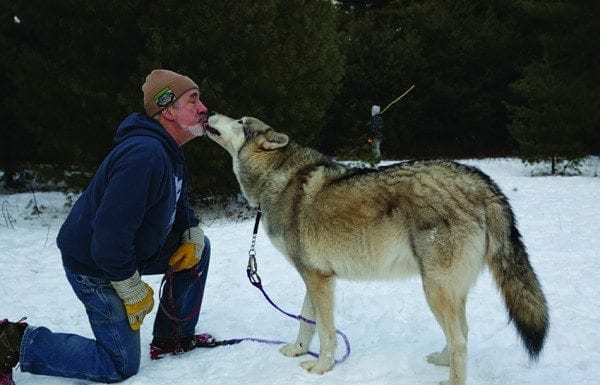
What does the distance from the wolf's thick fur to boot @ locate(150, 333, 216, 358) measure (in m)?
0.70

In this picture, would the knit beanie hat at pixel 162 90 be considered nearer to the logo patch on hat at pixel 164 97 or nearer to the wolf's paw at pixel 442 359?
the logo patch on hat at pixel 164 97

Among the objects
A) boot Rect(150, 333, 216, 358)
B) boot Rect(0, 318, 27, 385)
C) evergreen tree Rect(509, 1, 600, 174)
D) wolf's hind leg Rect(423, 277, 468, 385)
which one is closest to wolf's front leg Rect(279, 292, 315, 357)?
boot Rect(150, 333, 216, 358)

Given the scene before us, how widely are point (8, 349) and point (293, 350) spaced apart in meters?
1.79

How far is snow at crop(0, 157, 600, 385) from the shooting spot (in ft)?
10.2

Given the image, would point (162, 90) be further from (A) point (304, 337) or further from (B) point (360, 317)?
(B) point (360, 317)

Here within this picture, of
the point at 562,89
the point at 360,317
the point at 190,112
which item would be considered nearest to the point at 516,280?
the point at 360,317

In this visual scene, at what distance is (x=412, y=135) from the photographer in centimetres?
2081

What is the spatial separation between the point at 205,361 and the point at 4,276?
3388mm

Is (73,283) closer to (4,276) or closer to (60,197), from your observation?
(4,276)

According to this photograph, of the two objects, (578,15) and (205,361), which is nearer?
(205,361)

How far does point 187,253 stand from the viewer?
140 inches

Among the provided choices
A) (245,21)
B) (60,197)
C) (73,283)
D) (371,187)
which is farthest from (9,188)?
(371,187)

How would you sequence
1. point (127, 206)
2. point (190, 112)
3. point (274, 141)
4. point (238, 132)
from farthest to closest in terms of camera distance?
1. point (238, 132)
2. point (274, 141)
3. point (190, 112)
4. point (127, 206)

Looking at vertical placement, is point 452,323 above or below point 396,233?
below
